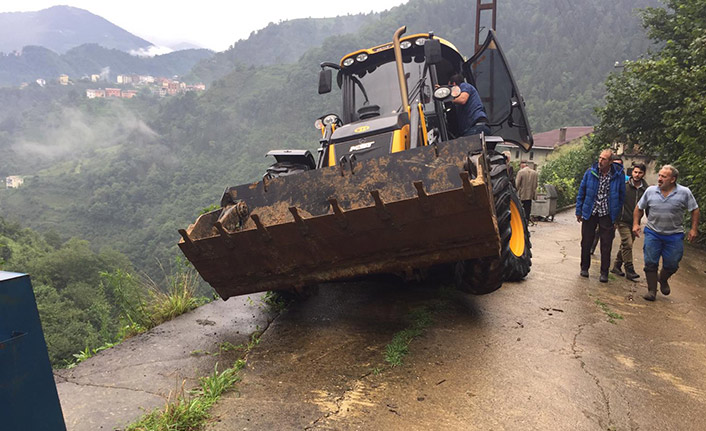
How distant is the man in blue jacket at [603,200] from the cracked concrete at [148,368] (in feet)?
13.6

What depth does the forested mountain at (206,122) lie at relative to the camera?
8206 cm

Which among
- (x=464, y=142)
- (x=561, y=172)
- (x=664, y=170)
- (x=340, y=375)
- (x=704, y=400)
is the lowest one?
(x=561, y=172)

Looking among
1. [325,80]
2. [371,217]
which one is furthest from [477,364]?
[325,80]

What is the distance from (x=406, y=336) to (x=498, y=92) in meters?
3.97

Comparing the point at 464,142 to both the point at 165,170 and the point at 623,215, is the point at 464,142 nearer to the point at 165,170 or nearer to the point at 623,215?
the point at 623,215

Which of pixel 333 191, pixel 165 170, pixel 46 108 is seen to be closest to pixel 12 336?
pixel 333 191

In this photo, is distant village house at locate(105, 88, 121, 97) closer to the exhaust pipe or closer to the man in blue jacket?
the exhaust pipe

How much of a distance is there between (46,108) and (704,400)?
16716cm

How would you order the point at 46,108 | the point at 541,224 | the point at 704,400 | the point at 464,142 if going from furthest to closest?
1. the point at 46,108
2. the point at 541,224
3. the point at 464,142
4. the point at 704,400

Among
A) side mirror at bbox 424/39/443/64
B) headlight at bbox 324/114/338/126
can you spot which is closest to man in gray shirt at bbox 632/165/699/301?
side mirror at bbox 424/39/443/64

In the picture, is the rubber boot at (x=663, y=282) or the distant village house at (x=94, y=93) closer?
the rubber boot at (x=663, y=282)

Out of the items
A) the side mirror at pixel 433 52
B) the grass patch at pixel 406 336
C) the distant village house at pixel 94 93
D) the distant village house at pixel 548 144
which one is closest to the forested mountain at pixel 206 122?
the distant village house at pixel 94 93

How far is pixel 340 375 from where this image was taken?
10.4 feet

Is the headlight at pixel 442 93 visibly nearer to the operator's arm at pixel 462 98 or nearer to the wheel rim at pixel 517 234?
the operator's arm at pixel 462 98
